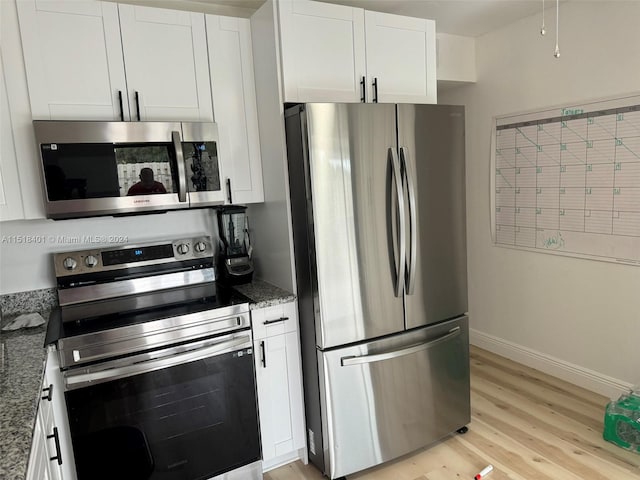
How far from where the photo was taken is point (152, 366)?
1.96 meters

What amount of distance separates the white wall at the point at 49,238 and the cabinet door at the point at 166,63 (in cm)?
63

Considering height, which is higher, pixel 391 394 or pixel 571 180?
pixel 571 180

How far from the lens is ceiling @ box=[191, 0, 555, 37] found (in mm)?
2621

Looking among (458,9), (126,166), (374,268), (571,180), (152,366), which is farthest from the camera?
(571,180)

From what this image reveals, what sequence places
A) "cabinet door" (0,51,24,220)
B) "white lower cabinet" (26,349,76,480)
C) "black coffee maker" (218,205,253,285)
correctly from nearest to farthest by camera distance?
1. "white lower cabinet" (26,349,76,480)
2. "cabinet door" (0,51,24,220)
3. "black coffee maker" (218,205,253,285)

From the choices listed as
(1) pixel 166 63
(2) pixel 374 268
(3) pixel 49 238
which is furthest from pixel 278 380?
(1) pixel 166 63

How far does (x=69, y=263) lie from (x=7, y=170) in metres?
0.50

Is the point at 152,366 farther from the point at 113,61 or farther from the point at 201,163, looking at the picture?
the point at 113,61

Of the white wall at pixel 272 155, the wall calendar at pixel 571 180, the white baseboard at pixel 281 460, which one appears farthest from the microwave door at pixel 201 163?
the wall calendar at pixel 571 180

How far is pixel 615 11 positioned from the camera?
2582mm

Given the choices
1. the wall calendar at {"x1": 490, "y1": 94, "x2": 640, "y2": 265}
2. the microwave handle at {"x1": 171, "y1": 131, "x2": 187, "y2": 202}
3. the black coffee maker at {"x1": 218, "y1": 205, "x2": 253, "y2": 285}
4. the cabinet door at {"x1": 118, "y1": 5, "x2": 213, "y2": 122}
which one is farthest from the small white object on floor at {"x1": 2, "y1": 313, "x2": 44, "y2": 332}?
the wall calendar at {"x1": 490, "y1": 94, "x2": 640, "y2": 265}

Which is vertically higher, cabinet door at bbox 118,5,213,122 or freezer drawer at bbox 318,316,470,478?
cabinet door at bbox 118,5,213,122

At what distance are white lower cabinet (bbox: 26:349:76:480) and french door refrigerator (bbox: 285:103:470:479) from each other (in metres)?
1.10

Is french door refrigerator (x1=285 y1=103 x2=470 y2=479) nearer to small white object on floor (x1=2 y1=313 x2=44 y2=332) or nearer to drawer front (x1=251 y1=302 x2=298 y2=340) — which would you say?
drawer front (x1=251 y1=302 x2=298 y2=340)
